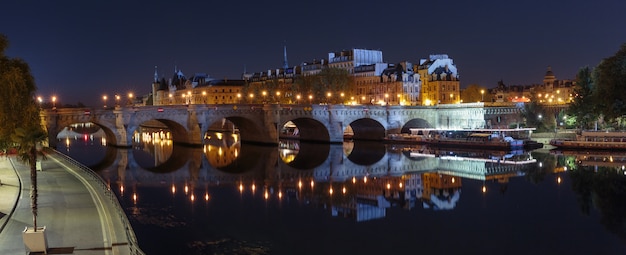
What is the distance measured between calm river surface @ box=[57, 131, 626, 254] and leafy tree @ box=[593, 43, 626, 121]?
5.51 m

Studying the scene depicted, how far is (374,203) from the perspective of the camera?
35.6m

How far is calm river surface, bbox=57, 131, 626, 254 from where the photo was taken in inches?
1011

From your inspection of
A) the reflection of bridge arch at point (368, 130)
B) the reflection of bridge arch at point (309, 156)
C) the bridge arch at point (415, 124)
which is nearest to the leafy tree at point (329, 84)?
the reflection of bridge arch at point (368, 130)

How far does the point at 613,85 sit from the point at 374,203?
38.1 meters

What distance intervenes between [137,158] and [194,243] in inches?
1643

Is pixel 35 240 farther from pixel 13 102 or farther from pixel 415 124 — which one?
pixel 415 124

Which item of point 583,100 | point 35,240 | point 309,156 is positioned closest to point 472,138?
point 583,100

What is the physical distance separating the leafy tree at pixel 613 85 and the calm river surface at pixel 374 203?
5505 millimetres

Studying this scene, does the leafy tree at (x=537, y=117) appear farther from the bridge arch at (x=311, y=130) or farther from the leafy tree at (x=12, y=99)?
the leafy tree at (x=12, y=99)

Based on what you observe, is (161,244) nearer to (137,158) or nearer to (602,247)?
(602,247)

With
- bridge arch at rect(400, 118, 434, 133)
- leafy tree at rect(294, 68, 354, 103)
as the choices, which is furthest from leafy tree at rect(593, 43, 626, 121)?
leafy tree at rect(294, 68, 354, 103)

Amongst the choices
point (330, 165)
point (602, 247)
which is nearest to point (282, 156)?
point (330, 165)

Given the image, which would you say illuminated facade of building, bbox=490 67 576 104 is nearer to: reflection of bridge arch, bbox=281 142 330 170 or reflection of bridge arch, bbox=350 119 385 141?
reflection of bridge arch, bbox=350 119 385 141

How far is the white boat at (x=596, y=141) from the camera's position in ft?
220
